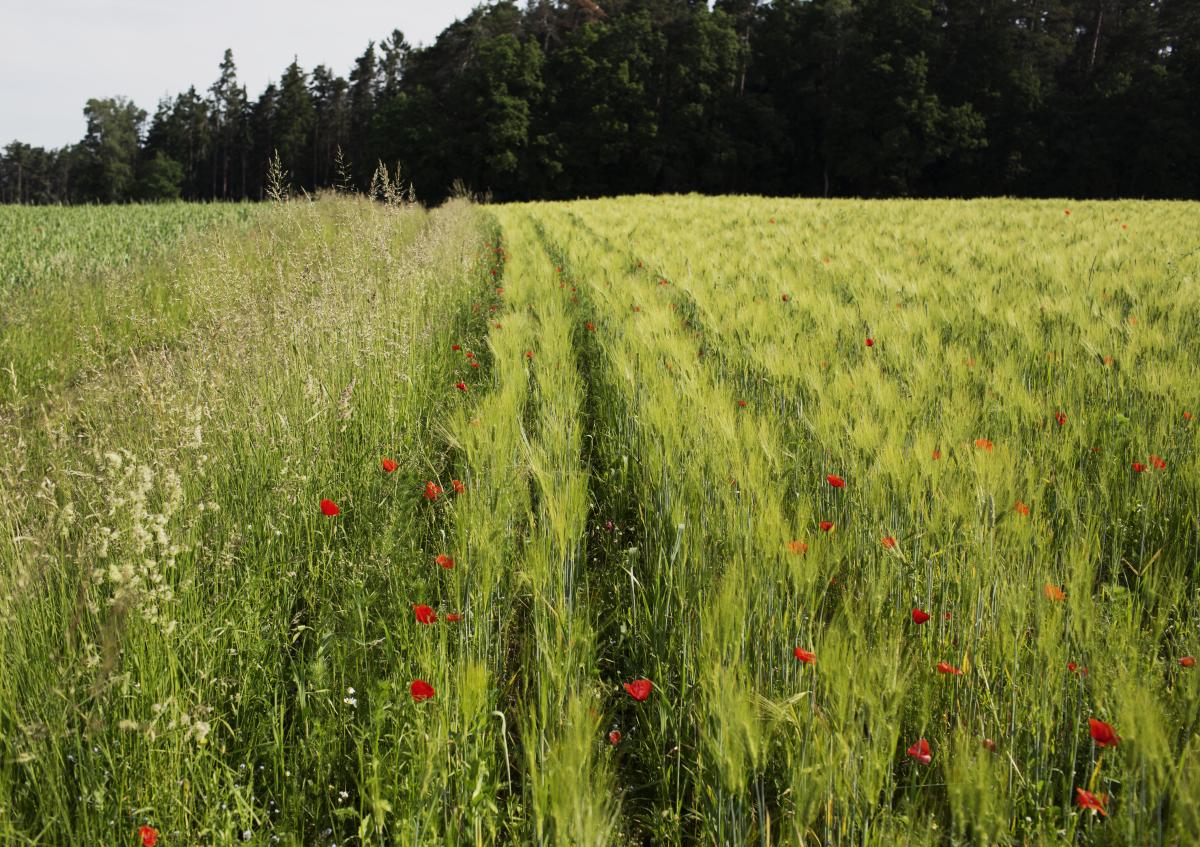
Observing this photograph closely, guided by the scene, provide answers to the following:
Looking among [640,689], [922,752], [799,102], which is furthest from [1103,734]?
[799,102]

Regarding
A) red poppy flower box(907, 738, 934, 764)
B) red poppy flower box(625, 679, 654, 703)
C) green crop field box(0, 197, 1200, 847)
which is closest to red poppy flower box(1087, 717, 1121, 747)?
green crop field box(0, 197, 1200, 847)

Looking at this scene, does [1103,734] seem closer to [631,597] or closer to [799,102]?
[631,597]

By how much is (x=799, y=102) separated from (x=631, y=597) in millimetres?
43081

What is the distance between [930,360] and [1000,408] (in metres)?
0.56

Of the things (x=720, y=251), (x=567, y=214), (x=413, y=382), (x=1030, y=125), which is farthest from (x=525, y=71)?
(x=413, y=382)

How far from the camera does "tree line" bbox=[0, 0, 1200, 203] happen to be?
31469 millimetres

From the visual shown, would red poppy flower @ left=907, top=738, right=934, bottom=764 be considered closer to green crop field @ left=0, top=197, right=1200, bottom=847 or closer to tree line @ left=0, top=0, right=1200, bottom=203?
green crop field @ left=0, top=197, right=1200, bottom=847

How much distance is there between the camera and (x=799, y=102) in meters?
39.7

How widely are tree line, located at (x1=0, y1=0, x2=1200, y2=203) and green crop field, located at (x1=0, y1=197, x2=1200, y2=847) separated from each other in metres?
26.8

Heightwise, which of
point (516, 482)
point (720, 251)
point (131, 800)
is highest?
point (720, 251)

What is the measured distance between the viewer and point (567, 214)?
575 inches

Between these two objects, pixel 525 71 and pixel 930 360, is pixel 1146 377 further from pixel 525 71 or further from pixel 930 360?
pixel 525 71

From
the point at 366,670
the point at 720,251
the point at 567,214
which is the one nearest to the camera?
the point at 366,670

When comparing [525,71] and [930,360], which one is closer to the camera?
[930,360]
